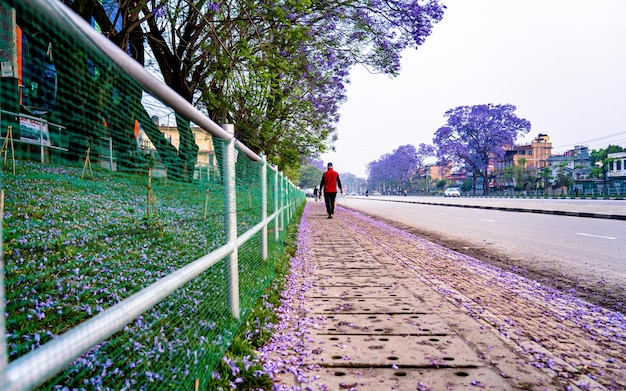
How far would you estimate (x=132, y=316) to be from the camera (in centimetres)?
135

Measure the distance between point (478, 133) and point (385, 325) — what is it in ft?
176

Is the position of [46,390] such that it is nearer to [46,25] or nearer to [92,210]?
[46,25]

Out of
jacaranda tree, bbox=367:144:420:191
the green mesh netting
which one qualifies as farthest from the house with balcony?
the green mesh netting

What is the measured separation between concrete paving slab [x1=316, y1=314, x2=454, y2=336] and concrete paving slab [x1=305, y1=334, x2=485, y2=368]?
0.33ft

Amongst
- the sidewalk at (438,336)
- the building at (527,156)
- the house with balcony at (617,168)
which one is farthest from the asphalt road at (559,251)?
the building at (527,156)

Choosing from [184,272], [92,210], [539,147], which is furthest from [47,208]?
[539,147]

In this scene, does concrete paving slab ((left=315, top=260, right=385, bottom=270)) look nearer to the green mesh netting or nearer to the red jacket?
the green mesh netting

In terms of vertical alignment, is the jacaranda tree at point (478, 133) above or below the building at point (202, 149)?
above

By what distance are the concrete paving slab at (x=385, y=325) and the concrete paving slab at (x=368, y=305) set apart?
0.13m

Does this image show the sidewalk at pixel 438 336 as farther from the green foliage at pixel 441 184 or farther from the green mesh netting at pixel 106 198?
the green foliage at pixel 441 184

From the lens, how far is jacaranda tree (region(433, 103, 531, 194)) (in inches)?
1992

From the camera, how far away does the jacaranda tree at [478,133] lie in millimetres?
50594

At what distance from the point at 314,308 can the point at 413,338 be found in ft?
3.42

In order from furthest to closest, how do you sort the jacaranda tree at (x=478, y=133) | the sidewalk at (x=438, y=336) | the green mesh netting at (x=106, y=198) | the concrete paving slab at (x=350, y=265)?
the jacaranda tree at (x=478, y=133), the concrete paving slab at (x=350, y=265), the sidewalk at (x=438, y=336), the green mesh netting at (x=106, y=198)
